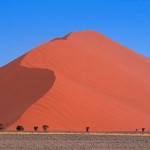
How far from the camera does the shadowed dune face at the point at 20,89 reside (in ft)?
204

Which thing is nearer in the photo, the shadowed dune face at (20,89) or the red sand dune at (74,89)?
the red sand dune at (74,89)

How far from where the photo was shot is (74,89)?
67.7 metres

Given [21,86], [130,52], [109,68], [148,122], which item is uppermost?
[130,52]

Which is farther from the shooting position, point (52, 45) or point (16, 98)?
point (52, 45)

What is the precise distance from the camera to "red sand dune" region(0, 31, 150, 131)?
6019cm

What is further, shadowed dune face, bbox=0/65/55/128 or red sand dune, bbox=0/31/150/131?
shadowed dune face, bbox=0/65/55/128

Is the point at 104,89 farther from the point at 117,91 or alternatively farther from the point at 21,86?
the point at 21,86

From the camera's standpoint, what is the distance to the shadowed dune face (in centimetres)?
6222

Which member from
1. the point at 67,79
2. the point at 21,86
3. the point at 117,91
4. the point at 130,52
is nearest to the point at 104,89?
the point at 117,91

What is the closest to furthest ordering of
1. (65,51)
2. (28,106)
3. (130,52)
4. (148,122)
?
(28,106), (148,122), (65,51), (130,52)

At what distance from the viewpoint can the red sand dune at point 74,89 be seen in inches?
2370

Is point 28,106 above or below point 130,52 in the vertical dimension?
below

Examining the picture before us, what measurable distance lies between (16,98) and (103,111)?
11305 mm

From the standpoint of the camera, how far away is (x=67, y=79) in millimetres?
71375
